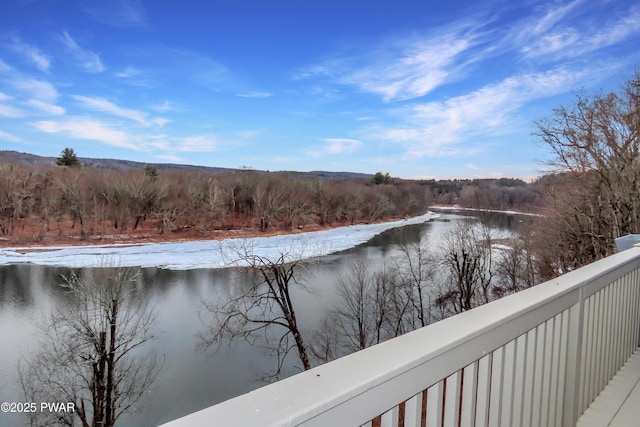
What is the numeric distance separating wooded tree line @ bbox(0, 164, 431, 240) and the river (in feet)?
26.5

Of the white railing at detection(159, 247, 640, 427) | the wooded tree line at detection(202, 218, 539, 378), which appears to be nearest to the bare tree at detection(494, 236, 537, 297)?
the wooded tree line at detection(202, 218, 539, 378)

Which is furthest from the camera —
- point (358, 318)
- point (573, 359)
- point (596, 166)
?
point (358, 318)

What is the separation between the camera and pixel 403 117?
2772 centimetres

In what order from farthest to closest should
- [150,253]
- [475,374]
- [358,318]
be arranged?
[150,253] < [358,318] < [475,374]

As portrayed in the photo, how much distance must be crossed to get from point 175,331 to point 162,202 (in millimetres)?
19739

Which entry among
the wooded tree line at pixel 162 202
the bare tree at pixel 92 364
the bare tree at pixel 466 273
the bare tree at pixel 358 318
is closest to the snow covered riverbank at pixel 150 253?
the wooded tree line at pixel 162 202

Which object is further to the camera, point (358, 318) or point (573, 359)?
point (358, 318)

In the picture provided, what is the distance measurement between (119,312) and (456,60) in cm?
1829

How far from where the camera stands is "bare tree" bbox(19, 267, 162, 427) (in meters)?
8.52

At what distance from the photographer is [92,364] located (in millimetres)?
9250

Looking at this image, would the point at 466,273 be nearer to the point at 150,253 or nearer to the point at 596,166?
the point at 596,166

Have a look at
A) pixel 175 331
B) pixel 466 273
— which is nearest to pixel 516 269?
pixel 466 273

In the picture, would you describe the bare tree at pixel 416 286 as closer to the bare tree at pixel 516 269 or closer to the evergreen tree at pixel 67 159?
the bare tree at pixel 516 269

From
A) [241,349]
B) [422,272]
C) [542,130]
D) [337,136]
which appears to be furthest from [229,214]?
[542,130]
